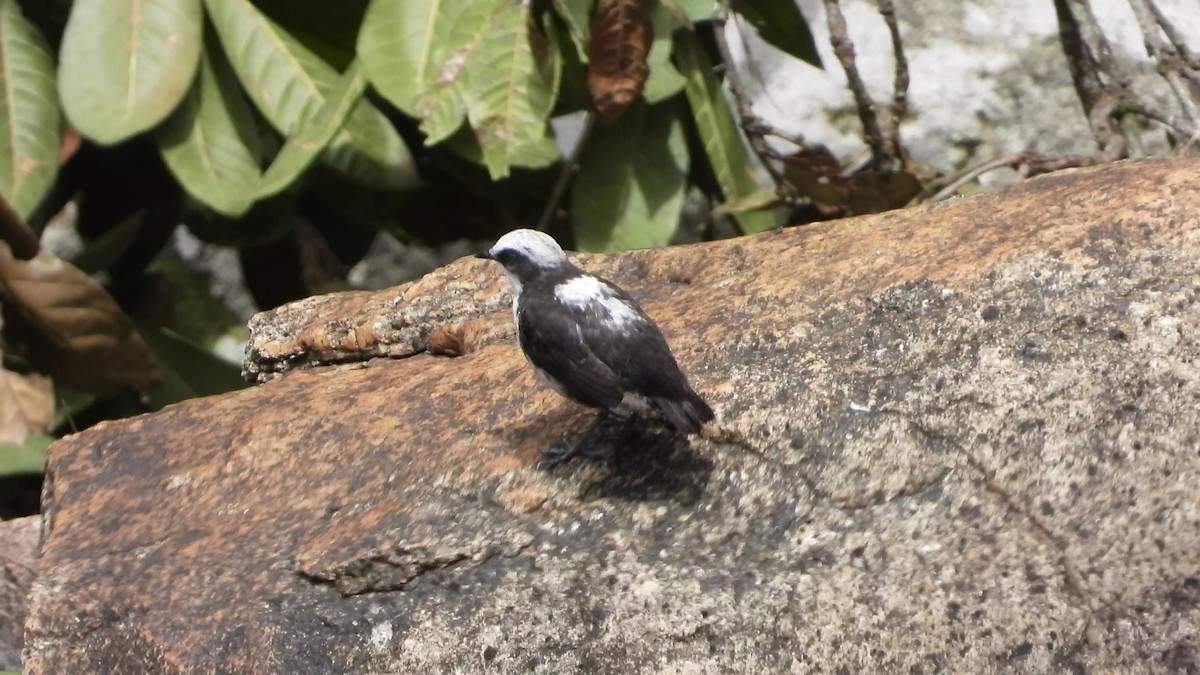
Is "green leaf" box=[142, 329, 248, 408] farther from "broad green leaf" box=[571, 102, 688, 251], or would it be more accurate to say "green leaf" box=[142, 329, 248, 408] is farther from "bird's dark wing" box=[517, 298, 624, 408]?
"bird's dark wing" box=[517, 298, 624, 408]

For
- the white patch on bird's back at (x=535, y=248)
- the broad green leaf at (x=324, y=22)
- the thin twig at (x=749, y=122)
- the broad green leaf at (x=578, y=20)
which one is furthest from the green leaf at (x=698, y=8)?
the white patch on bird's back at (x=535, y=248)

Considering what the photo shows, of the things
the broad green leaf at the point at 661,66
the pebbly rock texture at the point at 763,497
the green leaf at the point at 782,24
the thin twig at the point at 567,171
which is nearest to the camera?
the pebbly rock texture at the point at 763,497

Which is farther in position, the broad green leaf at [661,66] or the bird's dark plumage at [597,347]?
the broad green leaf at [661,66]

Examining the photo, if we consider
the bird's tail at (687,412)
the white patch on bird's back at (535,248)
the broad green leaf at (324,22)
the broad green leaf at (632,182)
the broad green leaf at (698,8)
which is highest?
the broad green leaf at (698,8)

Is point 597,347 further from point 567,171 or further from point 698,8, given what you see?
point 698,8

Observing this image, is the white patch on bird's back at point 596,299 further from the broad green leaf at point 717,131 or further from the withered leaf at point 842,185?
the broad green leaf at point 717,131

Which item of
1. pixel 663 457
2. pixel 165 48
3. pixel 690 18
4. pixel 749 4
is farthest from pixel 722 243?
pixel 165 48

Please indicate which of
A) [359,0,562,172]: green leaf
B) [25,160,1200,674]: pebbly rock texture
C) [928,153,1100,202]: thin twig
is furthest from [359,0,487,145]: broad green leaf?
[928,153,1100,202]: thin twig
